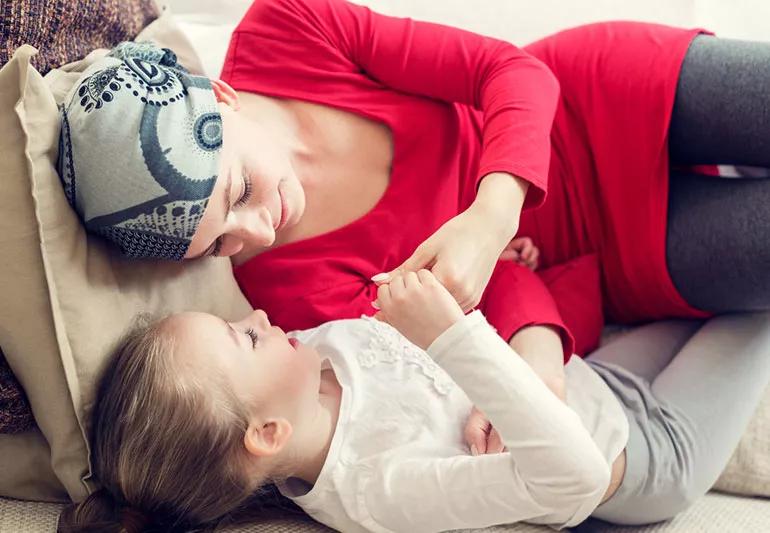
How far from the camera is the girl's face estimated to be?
969 millimetres

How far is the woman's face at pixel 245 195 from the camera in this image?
936 mm

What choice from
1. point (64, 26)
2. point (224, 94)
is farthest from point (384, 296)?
point (64, 26)

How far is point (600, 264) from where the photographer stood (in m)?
1.36

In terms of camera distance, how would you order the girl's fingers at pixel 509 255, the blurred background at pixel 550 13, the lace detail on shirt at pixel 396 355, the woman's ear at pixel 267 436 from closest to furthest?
the woman's ear at pixel 267 436, the lace detail on shirt at pixel 396 355, the girl's fingers at pixel 509 255, the blurred background at pixel 550 13

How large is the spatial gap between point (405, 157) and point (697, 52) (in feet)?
1.54

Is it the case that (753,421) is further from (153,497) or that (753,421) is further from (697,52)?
(153,497)

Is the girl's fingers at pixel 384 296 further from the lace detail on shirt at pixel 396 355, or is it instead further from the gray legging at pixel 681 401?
the gray legging at pixel 681 401

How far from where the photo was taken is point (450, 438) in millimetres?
1046

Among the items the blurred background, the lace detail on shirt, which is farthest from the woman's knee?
the blurred background

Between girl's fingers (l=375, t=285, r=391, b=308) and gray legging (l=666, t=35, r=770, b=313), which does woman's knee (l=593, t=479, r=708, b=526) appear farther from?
girl's fingers (l=375, t=285, r=391, b=308)

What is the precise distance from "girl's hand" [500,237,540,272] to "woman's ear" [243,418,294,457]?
20.1 inches

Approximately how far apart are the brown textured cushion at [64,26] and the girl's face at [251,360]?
39 centimetres

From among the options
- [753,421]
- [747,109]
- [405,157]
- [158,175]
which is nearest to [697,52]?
[747,109]

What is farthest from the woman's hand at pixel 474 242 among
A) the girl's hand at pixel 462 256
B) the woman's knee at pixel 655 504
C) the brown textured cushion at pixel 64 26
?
the brown textured cushion at pixel 64 26
